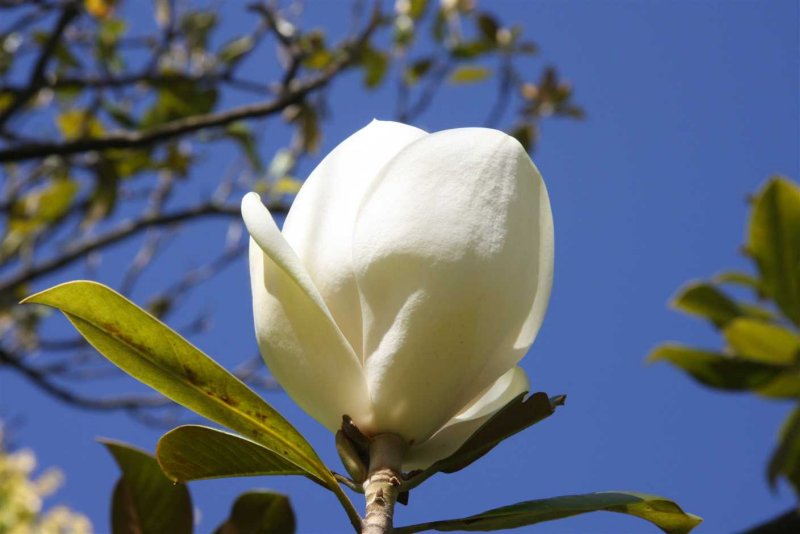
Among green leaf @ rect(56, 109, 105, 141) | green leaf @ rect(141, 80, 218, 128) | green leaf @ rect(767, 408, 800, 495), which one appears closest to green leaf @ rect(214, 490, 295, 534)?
green leaf @ rect(767, 408, 800, 495)

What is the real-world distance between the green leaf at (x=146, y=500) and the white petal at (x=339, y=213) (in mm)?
258

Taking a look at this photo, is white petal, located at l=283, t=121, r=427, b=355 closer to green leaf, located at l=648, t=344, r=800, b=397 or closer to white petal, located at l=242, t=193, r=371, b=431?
white petal, located at l=242, t=193, r=371, b=431

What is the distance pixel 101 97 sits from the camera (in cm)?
238

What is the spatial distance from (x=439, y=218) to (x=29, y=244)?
222 centimetres

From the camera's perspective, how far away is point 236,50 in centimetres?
255

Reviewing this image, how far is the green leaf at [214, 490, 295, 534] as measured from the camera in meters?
Result: 0.71

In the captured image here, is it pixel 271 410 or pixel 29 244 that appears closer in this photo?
pixel 271 410

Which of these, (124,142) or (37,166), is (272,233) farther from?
(37,166)

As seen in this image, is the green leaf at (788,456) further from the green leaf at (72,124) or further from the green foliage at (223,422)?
the green leaf at (72,124)

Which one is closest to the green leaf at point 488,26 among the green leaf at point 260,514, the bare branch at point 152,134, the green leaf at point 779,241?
the bare branch at point 152,134

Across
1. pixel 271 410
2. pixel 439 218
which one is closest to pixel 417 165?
pixel 439 218

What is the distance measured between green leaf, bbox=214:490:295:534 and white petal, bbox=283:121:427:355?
24cm

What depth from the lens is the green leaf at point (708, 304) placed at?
1.72m

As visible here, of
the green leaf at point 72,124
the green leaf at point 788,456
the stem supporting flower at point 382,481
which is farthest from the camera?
the green leaf at point 72,124
